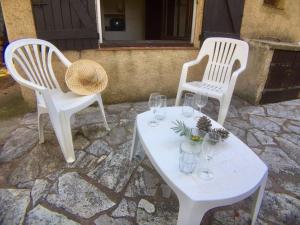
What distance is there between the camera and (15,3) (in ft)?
7.65

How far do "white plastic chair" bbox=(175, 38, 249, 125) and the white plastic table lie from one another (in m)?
0.87

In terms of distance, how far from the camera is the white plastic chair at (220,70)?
2332 mm

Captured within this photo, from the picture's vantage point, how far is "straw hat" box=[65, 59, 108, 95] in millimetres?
2145

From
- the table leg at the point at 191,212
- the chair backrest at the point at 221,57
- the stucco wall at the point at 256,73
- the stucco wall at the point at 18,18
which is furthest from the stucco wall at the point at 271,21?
the table leg at the point at 191,212

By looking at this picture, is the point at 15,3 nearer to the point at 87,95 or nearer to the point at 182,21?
Answer: the point at 87,95

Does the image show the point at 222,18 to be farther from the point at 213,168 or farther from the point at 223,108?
the point at 213,168

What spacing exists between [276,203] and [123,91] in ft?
7.05

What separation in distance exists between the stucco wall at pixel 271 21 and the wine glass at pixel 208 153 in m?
2.63

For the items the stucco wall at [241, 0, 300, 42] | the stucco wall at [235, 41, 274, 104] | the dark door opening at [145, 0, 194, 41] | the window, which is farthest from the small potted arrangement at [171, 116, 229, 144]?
the window

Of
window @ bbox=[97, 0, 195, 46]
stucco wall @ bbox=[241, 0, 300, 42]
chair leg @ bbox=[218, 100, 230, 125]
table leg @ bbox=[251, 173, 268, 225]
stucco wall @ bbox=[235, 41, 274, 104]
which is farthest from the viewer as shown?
window @ bbox=[97, 0, 195, 46]

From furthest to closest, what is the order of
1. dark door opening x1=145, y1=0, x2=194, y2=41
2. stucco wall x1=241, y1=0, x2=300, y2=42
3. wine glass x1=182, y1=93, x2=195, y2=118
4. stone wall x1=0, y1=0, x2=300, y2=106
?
1. dark door opening x1=145, y1=0, x2=194, y2=41
2. stucco wall x1=241, y1=0, x2=300, y2=42
3. stone wall x1=0, y1=0, x2=300, y2=106
4. wine glass x1=182, y1=93, x2=195, y2=118

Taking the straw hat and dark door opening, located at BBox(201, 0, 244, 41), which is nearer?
the straw hat

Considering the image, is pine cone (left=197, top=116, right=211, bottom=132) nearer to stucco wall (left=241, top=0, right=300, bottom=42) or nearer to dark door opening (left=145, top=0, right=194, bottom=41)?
dark door opening (left=145, top=0, right=194, bottom=41)

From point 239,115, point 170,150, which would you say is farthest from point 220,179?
point 239,115
